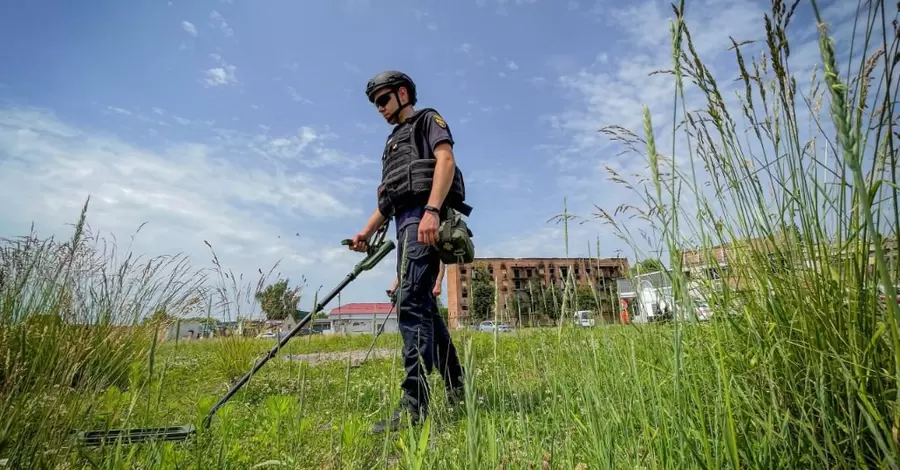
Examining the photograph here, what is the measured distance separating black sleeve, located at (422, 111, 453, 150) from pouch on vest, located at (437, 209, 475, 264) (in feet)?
1.80

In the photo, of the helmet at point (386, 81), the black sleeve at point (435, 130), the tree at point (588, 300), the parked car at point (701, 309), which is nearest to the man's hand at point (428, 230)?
the black sleeve at point (435, 130)

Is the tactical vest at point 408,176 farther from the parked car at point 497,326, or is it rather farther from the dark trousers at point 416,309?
the parked car at point 497,326

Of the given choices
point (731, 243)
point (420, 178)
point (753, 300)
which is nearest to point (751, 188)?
point (731, 243)

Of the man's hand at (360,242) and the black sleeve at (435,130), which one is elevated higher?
the black sleeve at (435,130)

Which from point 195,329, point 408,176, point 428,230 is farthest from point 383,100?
point 195,329

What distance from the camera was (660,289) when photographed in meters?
2.00

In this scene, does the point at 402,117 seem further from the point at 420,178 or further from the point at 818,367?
the point at 818,367

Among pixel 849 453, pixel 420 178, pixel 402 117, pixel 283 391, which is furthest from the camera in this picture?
pixel 283 391

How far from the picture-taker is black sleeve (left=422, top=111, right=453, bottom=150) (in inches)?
119

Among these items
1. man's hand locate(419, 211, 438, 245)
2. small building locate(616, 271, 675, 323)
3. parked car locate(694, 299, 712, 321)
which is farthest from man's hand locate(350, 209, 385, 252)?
parked car locate(694, 299, 712, 321)

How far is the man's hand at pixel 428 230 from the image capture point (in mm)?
2699

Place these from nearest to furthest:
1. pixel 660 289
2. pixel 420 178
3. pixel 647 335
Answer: pixel 660 289 < pixel 647 335 < pixel 420 178

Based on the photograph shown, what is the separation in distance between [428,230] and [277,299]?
261 cm

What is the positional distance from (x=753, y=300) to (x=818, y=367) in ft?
1.03
